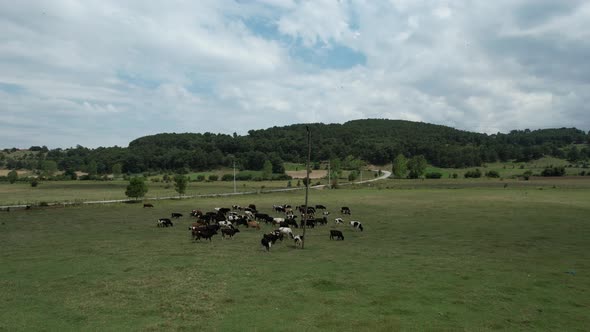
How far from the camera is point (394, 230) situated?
36219mm

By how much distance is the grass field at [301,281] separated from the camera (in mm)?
14477

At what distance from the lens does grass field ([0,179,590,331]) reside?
14477 mm

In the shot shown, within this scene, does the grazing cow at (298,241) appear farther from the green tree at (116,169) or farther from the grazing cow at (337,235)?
the green tree at (116,169)

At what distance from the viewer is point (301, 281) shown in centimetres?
1900

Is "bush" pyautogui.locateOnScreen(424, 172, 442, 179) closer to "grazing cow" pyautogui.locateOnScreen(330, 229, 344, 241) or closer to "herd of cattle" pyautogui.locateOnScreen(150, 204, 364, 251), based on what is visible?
"herd of cattle" pyautogui.locateOnScreen(150, 204, 364, 251)

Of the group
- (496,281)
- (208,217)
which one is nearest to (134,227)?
(208,217)

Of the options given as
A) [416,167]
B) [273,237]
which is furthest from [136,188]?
[416,167]

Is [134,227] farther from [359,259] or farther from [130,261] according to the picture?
[359,259]

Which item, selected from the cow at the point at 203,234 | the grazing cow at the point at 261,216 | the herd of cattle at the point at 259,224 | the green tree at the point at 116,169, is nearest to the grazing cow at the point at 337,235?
the herd of cattle at the point at 259,224

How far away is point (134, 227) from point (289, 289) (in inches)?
998

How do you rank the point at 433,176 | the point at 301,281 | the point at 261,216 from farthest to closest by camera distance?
1. the point at 433,176
2. the point at 261,216
3. the point at 301,281

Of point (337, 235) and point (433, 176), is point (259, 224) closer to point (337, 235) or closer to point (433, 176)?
point (337, 235)

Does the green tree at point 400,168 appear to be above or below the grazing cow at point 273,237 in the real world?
above

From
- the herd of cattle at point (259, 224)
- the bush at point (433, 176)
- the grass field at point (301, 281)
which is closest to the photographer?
the grass field at point (301, 281)
